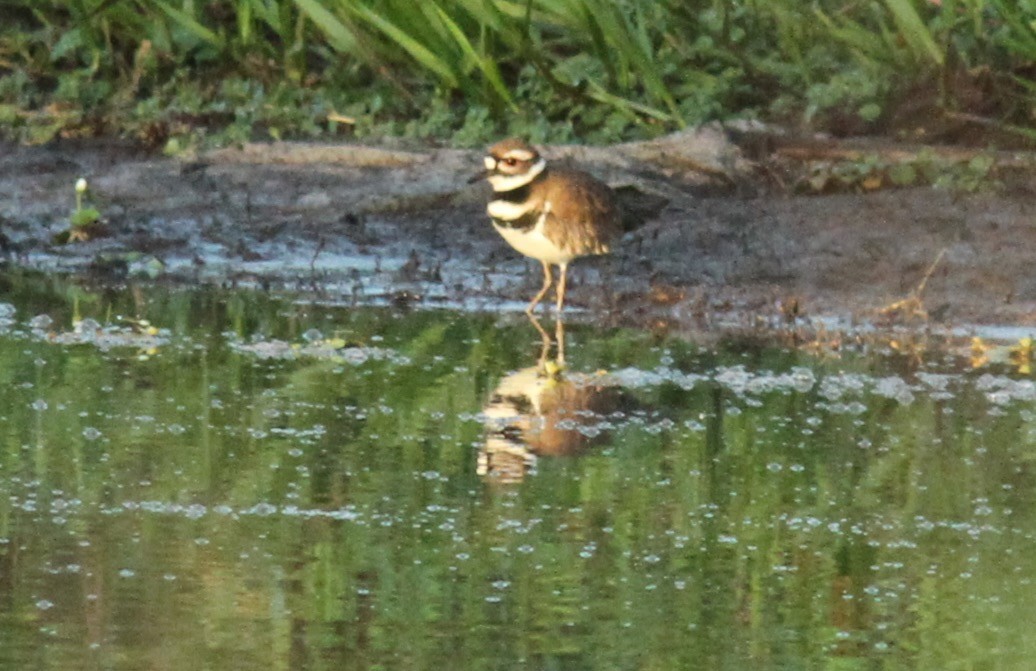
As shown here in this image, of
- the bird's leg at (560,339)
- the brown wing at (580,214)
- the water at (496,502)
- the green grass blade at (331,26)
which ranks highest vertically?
the green grass blade at (331,26)

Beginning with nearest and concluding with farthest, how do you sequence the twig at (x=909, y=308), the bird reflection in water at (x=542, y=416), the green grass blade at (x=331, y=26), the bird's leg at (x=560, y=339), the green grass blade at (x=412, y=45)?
the bird reflection in water at (x=542, y=416) → the bird's leg at (x=560, y=339) → the twig at (x=909, y=308) → the green grass blade at (x=412, y=45) → the green grass blade at (x=331, y=26)

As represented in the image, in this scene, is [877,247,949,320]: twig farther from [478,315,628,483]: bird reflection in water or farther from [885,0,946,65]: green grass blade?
[885,0,946,65]: green grass blade

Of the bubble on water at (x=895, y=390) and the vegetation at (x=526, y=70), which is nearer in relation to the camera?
the bubble on water at (x=895, y=390)

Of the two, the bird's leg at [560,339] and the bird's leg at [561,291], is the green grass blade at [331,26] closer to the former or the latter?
the bird's leg at [561,291]

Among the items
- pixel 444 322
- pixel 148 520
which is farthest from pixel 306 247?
pixel 148 520

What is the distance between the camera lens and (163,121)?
10711mm

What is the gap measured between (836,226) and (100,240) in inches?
120

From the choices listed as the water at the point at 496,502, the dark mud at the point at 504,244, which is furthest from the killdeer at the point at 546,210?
the water at the point at 496,502

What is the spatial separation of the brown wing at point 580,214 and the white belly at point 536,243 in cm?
2

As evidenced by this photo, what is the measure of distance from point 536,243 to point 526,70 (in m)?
2.51

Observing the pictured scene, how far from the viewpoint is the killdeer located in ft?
26.6

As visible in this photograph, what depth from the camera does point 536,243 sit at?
808cm

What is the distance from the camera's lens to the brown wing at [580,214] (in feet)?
26.6

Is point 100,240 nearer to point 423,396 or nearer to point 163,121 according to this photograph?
point 163,121
